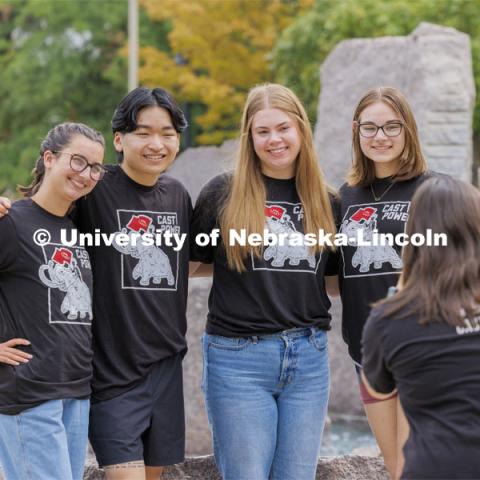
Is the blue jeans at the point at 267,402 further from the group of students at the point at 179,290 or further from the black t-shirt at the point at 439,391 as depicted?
the black t-shirt at the point at 439,391

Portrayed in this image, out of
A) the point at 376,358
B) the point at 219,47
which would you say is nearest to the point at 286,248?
the point at 376,358

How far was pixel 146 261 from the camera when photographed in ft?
10.8

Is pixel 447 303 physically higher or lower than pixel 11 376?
higher

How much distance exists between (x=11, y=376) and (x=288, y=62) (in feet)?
34.7

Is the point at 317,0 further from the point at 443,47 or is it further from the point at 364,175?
the point at 364,175

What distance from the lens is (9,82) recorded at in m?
17.5

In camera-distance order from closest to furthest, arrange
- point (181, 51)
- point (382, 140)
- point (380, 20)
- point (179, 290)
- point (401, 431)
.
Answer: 1. point (401, 431)
2. point (179, 290)
3. point (382, 140)
4. point (380, 20)
5. point (181, 51)

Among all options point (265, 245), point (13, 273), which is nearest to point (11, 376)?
point (13, 273)

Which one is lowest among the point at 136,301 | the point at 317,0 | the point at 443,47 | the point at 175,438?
the point at 175,438

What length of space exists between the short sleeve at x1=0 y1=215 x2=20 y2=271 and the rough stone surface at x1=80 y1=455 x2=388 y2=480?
49.3 inches

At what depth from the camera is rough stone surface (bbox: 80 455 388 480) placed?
12.7 ft

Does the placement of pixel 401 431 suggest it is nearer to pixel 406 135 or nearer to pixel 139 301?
pixel 139 301

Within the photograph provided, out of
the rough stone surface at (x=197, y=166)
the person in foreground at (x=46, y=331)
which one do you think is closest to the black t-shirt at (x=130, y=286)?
the person in foreground at (x=46, y=331)

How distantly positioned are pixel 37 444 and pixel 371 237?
142 centimetres
